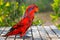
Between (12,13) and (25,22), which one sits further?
(12,13)

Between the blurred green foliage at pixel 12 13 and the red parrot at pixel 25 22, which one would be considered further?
the blurred green foliage at pixel 12 13

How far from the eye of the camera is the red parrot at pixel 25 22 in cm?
262

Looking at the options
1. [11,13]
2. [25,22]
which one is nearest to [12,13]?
[11,13]

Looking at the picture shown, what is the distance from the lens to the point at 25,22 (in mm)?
2648

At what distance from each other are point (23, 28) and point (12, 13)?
1.79 m

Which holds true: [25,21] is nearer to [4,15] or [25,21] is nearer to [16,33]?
[16,33]

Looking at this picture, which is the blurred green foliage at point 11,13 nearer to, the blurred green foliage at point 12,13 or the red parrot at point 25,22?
the blurred green foliage at point 12,13

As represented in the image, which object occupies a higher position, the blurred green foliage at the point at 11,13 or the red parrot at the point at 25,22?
the blurred green foliage at the point at 11,13

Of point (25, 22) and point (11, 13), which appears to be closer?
point (25, 22)

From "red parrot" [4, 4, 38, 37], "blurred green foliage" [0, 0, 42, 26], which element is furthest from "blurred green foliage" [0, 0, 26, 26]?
"red parrot" [4, 4, 38, 37]

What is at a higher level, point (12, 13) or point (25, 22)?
point (12, 13)

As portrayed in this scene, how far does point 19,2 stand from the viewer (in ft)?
15.3

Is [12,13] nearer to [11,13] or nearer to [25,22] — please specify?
[11,13]

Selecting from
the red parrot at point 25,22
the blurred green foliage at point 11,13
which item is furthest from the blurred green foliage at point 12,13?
the red parrot at point 25,22
